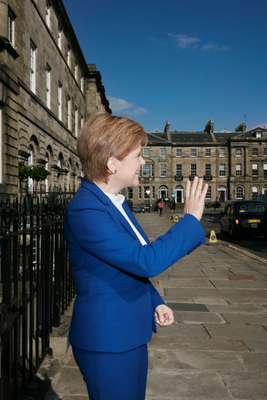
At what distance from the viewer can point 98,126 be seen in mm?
1808

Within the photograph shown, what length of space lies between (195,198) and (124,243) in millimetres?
374

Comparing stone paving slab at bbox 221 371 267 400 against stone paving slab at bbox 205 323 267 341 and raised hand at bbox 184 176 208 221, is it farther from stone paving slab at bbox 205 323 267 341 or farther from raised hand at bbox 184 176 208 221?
raised hand at bbox 184 176 208 221

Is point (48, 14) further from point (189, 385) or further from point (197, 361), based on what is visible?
point (189, 385)

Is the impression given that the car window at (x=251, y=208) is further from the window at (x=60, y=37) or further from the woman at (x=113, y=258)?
the woman at (x=113, y=258)

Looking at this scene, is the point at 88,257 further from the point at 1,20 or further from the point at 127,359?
the point at 1,20

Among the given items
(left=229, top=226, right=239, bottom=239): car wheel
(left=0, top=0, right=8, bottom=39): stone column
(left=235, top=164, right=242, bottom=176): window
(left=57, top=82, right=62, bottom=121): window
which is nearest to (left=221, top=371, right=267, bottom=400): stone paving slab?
(left=0, top=0, right=8, bottom=39): stone column

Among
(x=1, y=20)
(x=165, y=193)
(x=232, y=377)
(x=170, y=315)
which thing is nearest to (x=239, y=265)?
(x=232, y=377)

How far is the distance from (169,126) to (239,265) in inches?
3297

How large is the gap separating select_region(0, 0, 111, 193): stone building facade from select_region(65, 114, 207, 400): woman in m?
5.87

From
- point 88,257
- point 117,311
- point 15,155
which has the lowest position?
point 117,311

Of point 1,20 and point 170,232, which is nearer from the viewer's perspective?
point 170,232

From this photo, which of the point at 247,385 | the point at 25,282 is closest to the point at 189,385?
the point at 247,385

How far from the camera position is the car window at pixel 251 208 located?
18192mm

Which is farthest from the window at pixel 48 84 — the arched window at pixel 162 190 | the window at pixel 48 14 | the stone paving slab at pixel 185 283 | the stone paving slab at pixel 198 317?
the arched window at pixel 162 190
